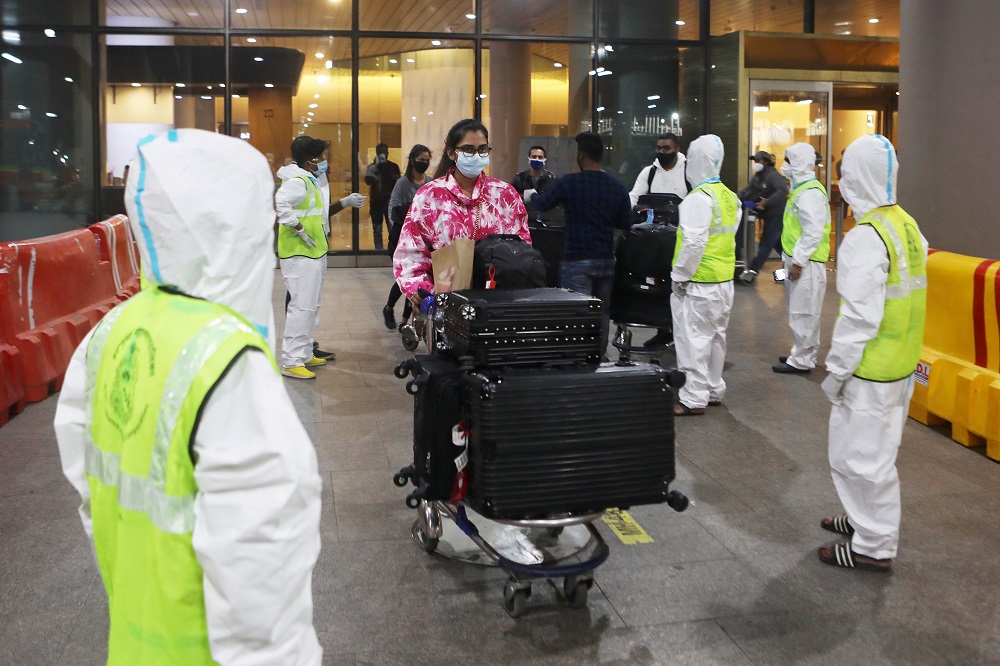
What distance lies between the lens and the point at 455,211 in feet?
15.4

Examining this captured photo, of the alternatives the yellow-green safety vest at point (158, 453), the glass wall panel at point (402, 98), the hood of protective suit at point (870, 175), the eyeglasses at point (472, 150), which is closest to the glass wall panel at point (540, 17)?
the glass wall panel at point (402, 98)

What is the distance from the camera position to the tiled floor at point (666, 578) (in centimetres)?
358

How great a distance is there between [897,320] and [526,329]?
1.70m

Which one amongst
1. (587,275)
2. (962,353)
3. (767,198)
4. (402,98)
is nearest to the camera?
(962,353)

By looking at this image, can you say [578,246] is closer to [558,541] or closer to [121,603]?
[558,541]

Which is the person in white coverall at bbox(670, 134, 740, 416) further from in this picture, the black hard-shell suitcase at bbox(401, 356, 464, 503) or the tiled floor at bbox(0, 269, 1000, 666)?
the black hard-shell suitcase at bbox(401, 356, 464, 503)

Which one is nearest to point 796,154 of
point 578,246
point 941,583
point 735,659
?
point 578,246

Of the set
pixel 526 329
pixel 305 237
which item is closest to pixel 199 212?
pixel 526 329

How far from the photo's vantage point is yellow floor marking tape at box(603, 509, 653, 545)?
4641 millimetres

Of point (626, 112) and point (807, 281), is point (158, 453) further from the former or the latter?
point (626, 112)

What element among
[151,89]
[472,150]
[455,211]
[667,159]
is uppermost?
[151,89]

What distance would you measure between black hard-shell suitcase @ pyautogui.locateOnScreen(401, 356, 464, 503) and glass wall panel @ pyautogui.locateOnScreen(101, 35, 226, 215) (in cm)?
1362

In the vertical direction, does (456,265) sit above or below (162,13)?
below

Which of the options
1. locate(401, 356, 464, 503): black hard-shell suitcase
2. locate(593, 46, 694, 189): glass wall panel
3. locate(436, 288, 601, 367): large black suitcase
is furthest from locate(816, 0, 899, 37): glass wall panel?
locate(401, 356, 464, 503): black hard-shell suitcase
